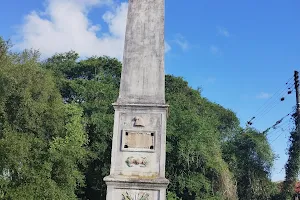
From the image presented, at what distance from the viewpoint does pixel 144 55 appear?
27.7 ft

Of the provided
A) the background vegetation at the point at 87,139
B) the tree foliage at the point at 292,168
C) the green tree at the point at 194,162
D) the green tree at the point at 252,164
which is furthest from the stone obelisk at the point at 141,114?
the green tree at the point at 252,164

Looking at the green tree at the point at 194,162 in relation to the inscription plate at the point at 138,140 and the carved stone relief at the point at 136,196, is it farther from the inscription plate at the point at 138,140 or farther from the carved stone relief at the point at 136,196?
the carved stone relief at the point at 136,196

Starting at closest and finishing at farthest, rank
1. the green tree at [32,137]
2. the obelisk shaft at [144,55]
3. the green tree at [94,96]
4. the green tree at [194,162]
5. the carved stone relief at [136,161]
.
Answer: the carved stone relief at [136,161] < the obelisk shaft at [144,55] < the green tree at [32,137] < the green tree at [94,96] < the green tree at [194,162]

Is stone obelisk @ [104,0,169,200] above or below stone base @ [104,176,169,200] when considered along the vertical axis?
above

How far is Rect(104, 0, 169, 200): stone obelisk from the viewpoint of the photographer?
7523mm

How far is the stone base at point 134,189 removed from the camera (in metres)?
7.48

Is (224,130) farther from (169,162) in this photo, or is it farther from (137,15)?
(137,15)

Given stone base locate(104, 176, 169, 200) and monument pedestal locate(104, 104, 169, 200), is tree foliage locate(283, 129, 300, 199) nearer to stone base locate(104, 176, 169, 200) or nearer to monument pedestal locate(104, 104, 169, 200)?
monument pedestal locate(104, 104, 169, 200)

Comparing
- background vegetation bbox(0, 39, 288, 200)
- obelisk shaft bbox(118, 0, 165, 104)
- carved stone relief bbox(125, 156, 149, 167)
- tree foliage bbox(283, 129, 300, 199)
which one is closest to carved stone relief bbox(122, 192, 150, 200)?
carved stone relief bbox(125, 156, 149, 167)

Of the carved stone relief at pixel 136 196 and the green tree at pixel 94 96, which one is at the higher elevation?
the green tree at pixel 94 96

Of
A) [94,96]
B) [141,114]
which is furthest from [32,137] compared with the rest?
[141,114]

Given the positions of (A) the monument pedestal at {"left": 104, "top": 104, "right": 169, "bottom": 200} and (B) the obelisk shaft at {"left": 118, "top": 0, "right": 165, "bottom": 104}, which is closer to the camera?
(A) the monument pedestal at {"left": 104, "top": 104, "right": 169, "bottom": 200}

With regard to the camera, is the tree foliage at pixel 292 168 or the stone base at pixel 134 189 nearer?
the stone base at pixel 134 189

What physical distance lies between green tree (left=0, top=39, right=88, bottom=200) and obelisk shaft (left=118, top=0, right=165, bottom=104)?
6.90m
